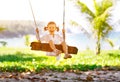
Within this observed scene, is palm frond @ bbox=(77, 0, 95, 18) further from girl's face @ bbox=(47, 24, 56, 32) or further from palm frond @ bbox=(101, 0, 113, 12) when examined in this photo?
girl's face @ bbox=(47, 24, 56, 32)

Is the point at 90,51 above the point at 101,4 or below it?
below

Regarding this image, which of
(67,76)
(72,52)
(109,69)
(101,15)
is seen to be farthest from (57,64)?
(101,15)

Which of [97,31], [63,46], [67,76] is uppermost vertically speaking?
[97,31]

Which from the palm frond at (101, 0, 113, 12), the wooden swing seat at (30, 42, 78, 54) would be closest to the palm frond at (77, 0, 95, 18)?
the palm frond at (101, 0, 113, 12)

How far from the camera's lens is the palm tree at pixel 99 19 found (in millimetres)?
23984

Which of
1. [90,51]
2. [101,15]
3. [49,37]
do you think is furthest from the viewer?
[90,51]

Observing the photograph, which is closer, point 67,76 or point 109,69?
point 67,76

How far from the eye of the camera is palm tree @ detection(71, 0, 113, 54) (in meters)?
24.0

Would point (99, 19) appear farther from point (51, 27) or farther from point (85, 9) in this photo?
point (51, 27)

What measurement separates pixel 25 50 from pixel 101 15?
198 inches

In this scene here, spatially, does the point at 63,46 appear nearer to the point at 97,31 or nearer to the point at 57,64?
Answer: the point at 57,64

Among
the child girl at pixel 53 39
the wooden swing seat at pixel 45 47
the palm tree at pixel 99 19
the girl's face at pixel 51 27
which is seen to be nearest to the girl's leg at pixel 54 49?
the child girl at pixel 53 39

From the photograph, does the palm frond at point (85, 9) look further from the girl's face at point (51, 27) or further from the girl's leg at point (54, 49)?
the girl's face at point (51, 27)

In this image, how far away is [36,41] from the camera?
662 inches
